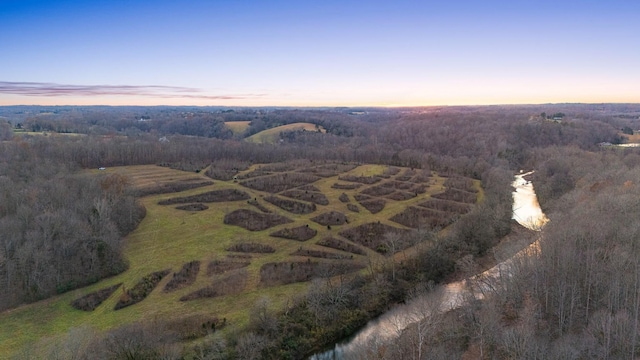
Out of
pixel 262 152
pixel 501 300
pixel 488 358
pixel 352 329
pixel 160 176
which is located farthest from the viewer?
pixel 262 152

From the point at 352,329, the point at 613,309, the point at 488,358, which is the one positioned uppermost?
the point at 613,309

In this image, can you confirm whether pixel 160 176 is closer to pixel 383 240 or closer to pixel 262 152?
pixel 262 152

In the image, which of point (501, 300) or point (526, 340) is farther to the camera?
point (501, 300)

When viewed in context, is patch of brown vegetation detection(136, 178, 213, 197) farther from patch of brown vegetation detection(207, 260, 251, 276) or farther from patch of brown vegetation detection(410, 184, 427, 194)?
patch of brown vegetation detection(410, 184, 427, 194)

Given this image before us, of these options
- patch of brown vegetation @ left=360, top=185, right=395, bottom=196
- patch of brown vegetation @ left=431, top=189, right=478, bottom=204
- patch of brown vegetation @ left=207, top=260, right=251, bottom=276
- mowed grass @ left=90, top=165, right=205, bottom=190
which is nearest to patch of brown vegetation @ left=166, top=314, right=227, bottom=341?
patch of brown vegetation @ left=207, top=260, right=251, bottom=276

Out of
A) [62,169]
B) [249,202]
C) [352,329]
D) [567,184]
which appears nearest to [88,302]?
[352,329]

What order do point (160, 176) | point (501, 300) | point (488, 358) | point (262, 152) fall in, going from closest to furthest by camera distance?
point (488, 358) < point (501, 300) < point (160, 176) < point (262, 152)
